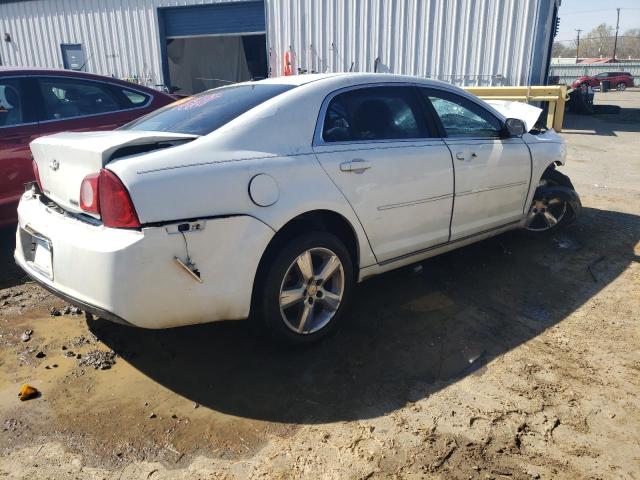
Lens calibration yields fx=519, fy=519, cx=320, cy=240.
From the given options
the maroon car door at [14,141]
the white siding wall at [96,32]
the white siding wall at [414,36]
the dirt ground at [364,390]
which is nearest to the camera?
the dirt ground at [364,390]

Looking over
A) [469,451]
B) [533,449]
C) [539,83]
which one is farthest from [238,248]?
[539,83]

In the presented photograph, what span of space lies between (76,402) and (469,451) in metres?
1.99

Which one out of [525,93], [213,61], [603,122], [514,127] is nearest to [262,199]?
[514,127]

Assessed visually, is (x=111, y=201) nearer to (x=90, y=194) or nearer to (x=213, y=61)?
(x=90, y=194)

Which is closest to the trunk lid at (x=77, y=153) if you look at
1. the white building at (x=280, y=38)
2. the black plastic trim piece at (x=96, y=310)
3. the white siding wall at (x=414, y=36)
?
the black plastic trim piece at (x=96, y=310)

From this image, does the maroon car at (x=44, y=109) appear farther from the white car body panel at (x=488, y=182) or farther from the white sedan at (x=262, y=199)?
the white car body panel at (x=488, y=182)

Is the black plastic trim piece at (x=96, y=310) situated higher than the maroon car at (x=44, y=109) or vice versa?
the maroon car at (x=44, y=109)

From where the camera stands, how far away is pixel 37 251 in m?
2.98

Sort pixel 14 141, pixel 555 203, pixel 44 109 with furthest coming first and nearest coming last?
pixel 555 203 → pixel 44 109 → pixel 14 141

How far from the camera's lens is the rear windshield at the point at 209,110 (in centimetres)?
297

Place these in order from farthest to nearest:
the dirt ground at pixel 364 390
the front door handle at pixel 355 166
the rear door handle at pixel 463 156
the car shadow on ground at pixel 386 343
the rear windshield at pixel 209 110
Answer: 1. the rear door handle at pixel 463 156
2. the front door handle at pixel 355 166
3. the rear windshield at pixel 209 110
4. the car shadow on ground at pixel 386 343
5. the dirt ground at pixel 364 390

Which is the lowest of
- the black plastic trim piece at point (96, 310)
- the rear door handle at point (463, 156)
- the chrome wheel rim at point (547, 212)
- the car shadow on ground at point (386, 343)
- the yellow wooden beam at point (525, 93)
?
the car shadow on ground at point (386, 343)

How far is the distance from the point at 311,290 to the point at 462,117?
1954mm

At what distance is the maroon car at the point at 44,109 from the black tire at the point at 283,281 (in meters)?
3.11
